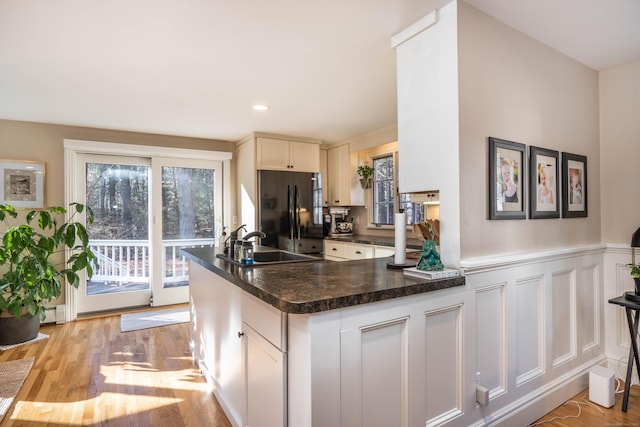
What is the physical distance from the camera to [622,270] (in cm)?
245

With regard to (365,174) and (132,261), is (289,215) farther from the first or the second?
(132,261)

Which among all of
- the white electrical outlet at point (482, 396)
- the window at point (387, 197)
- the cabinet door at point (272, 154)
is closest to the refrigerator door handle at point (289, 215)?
the cabinet door at point (272, 154)

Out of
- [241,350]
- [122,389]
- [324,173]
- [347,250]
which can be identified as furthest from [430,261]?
[324,173]

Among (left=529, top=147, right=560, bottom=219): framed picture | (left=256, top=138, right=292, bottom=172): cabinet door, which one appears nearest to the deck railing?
(left=256, top=138, right=292, bottom=172): cabinet door

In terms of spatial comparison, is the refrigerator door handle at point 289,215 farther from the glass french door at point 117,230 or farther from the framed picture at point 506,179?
the framed picture at point 506,179

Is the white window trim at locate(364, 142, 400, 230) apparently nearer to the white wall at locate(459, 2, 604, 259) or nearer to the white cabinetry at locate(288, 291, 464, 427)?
the white wall at locate(459, 2, 604, 259)

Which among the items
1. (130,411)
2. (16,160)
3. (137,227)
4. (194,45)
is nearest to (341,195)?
(137,227)

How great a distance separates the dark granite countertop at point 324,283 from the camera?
1192 millimetres

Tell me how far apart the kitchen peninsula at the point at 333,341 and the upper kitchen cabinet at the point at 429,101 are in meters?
0.55

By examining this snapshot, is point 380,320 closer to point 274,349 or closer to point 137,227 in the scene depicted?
point 274,349

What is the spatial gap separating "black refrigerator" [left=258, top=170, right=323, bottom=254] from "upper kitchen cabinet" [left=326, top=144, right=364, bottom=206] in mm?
326

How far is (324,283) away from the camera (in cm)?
144

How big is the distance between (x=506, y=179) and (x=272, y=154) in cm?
310

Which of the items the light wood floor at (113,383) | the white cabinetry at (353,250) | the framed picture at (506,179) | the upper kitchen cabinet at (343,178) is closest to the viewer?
the framed picture at (506,179)
